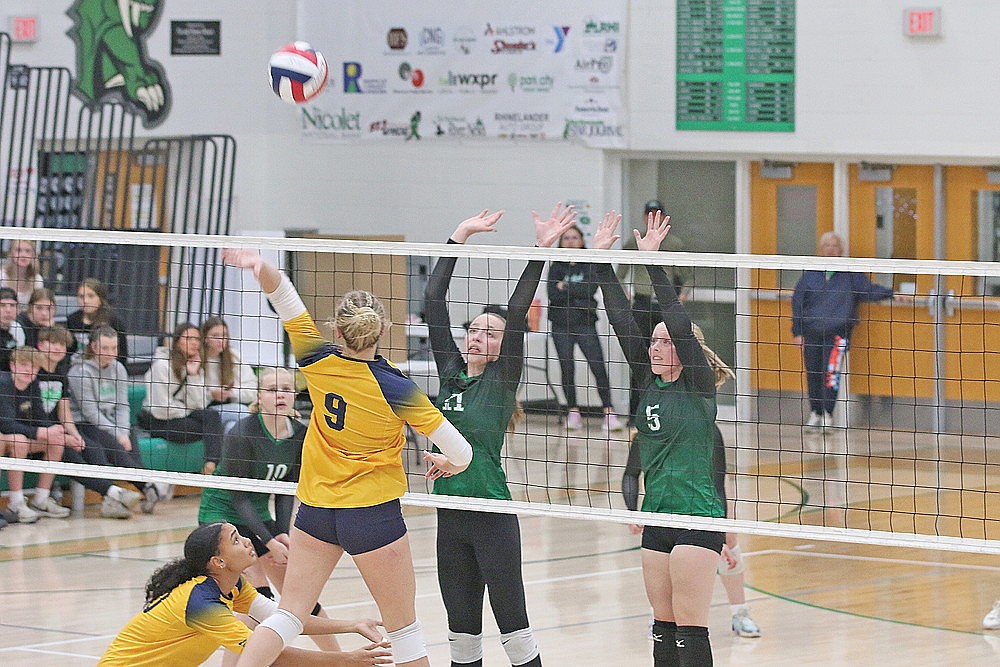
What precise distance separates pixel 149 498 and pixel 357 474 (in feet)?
18.1

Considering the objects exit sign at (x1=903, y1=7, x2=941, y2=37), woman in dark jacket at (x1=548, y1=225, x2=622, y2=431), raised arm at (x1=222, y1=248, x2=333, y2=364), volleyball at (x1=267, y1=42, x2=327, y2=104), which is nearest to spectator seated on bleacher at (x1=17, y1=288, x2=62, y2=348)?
volleyball at (x1=267, y1=42, x2=327, y2=104)

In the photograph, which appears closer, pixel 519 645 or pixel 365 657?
pixel 365 657

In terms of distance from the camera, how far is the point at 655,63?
554 inches

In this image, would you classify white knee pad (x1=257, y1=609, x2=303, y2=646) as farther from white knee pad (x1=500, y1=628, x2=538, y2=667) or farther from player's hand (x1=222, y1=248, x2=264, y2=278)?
player's hand (x1=222, y1=248, x2=264, y2=278)

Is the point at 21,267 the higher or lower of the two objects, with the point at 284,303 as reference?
higher

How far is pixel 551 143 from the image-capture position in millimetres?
14555

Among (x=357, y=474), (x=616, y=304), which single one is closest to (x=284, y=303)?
(x=357, y=474)

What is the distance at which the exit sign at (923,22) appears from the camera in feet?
41.8

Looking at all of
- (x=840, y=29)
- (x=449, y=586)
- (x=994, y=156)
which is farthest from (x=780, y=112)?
(x=449, y=586)

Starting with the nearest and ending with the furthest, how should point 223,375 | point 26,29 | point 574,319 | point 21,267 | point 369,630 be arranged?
point 369,630
point 223,375
point 21,267
point 574,319
point 26,29

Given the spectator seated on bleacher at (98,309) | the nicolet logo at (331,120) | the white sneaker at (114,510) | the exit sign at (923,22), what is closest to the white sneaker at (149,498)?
the white sneaker at (114,510)

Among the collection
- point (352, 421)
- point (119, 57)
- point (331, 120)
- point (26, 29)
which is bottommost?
point (352, 421)

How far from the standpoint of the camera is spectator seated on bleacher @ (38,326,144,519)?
998cm

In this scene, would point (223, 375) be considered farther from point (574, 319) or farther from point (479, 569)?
point (574, 319)
